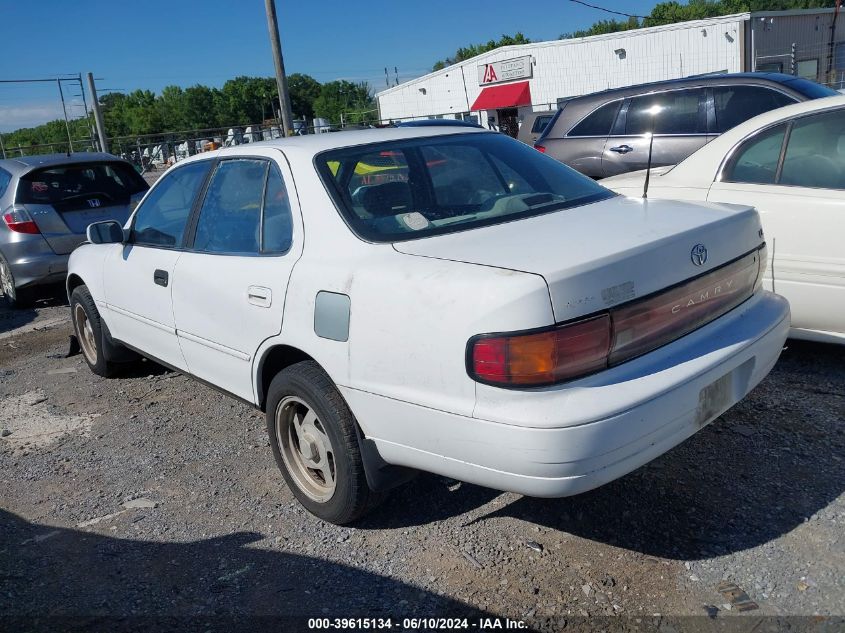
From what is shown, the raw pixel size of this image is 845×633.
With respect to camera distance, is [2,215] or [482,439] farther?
[2,215]

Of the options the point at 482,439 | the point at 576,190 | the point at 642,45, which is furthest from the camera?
the point at 642,45

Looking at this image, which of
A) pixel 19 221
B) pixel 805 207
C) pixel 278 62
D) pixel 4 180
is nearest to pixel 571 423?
pixel 805 207

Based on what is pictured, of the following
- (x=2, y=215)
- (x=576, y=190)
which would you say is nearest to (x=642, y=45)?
(x=2, y=215)

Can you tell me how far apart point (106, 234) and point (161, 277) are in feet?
2.46

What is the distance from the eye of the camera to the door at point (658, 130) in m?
7.83

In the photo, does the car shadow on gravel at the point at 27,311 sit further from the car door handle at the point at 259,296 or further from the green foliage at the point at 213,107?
the green foliage at the point at 213,107

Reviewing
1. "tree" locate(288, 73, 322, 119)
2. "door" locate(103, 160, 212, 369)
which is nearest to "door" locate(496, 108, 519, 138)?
"door" locate(103, 160, 212, 369)

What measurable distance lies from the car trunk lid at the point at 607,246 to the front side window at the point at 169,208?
5.72 feet

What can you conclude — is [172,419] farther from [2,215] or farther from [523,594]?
[2,215]

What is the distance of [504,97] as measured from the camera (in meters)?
39.4

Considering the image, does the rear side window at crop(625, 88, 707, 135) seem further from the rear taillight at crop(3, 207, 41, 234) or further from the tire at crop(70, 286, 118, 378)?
the rear taillight at crop(3, 207, 41, 234)

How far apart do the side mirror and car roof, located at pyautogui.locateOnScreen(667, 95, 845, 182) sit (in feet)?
11.7

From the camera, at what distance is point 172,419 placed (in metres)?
4.89

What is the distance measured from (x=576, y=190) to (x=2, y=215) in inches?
278
